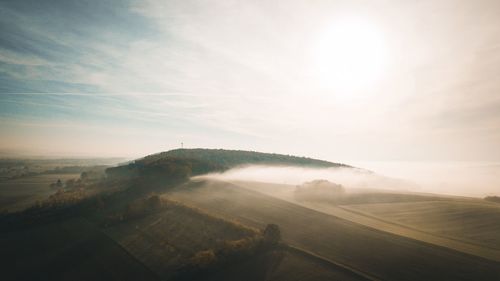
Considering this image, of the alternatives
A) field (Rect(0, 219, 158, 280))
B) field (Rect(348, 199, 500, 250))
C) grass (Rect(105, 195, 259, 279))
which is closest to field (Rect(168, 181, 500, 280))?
grass (Rect(105, 195, 259, 279))

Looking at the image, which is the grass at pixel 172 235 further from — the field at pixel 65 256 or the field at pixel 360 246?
the field at pixel 360 246

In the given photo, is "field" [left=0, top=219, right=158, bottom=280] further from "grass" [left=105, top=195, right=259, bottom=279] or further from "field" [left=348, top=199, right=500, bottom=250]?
"field" [left=348, top=199, right=500, bottom=250]

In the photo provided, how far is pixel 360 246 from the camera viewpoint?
46.4 metres

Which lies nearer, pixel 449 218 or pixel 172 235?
pixel 172 235

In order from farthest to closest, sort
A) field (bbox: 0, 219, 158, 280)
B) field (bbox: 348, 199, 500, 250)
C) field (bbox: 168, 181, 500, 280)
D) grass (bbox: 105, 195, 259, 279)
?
field (bbox: 348, 199, 500, 250), grass (bbox: 105, 195, 259, 279), field (bbox: 168, 181, 500, 280), field (bbox: 0, 219, 158, 280)

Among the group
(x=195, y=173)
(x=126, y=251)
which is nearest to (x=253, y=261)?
(x=126, y=251)

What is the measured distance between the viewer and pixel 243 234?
49.4 m

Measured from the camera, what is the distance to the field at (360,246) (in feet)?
125

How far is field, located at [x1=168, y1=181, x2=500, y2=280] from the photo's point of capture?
38031mm

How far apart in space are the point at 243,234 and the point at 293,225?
13.0 meters

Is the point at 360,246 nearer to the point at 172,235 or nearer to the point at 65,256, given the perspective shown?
the point at 172,235

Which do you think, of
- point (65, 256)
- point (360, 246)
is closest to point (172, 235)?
point (65, 256)

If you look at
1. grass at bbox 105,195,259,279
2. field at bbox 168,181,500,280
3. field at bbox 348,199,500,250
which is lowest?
grass at bbox 105,195,259,279

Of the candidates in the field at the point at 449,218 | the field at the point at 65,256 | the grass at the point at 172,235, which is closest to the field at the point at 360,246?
the grass at the point at 172,235
